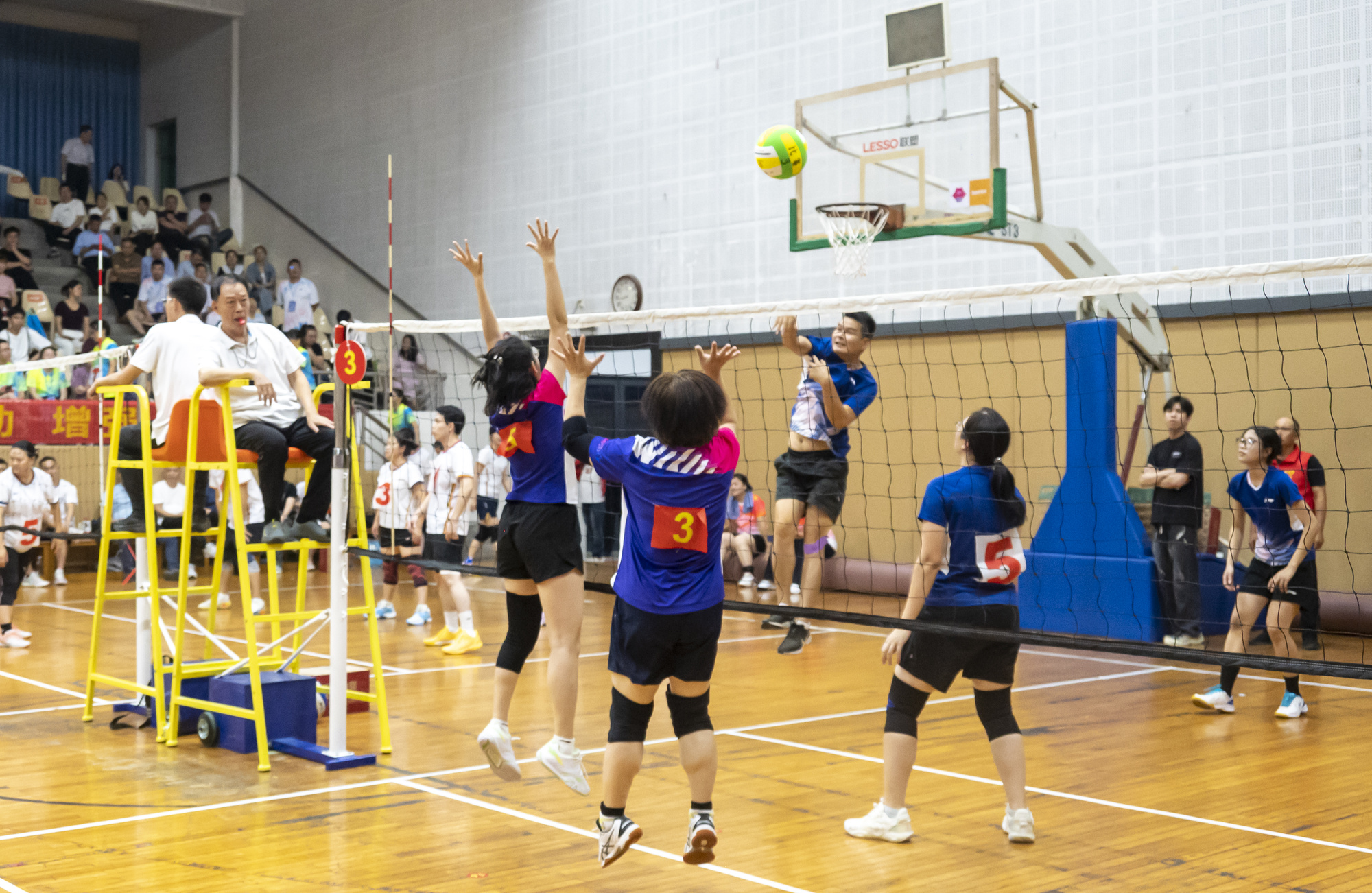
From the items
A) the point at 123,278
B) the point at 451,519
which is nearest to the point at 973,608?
the point at 451,519

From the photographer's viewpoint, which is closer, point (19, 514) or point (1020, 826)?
point (1020, 826)

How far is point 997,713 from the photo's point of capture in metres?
4.15

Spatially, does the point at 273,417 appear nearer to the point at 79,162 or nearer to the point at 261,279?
the point at 261,279

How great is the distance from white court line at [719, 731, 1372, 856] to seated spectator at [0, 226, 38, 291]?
555 inches

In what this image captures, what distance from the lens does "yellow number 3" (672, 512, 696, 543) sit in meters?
3.36

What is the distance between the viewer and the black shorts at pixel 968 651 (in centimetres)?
412

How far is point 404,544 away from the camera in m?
11.5

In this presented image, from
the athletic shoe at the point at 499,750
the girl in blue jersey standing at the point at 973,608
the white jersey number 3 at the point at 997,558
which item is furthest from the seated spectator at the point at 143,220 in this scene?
the white jersey number 3 at the point at 997,558

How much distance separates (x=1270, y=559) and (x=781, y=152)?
12.6 feet

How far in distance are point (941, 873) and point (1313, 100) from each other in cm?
788

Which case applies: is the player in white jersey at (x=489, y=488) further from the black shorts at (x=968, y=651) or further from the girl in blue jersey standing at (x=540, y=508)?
the black shorts at (x=968, y=651)

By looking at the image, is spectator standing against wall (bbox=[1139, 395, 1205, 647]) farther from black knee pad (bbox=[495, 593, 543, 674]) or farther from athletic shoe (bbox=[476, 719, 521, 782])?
athletic shoe (bbox=[476, 719, 521, 782])

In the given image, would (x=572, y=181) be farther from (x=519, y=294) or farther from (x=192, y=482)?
(x=192, y=482)

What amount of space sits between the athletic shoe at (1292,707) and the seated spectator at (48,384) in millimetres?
12300
